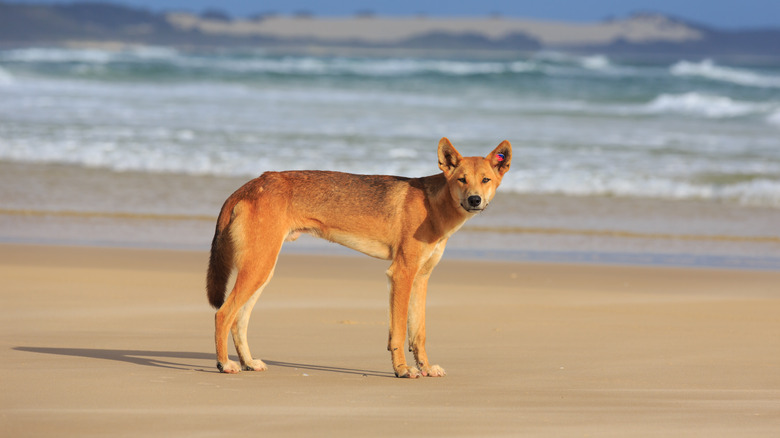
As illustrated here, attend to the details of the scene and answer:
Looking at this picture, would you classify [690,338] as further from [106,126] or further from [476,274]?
[106,126]

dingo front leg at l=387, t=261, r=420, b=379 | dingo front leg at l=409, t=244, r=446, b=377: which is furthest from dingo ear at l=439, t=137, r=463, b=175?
dingo front leg at l=387, t=261, r=420, b=379

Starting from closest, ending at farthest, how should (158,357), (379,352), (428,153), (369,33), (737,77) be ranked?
(158,357) → (379,352) → (428,153) → (737,77) → (369,33)

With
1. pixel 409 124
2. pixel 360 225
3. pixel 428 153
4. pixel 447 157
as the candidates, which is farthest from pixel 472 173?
pixel 409 124

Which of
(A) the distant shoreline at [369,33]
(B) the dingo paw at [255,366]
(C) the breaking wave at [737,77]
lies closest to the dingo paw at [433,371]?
(B) the dingo paw at [255,366]

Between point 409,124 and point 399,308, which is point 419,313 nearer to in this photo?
point 399,308

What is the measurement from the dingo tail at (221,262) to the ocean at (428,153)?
5548 mm

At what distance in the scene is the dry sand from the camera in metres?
5.18

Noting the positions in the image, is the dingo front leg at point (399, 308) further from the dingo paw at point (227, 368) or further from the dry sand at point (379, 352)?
the dingo paw at point (227, 368)

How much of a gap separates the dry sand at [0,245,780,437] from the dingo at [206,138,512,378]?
38 cm

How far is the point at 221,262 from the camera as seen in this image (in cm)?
635

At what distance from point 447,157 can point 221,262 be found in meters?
1.59

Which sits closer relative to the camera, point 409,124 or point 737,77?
point 409,124

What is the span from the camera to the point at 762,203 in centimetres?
1622

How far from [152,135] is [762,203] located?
13.0m
